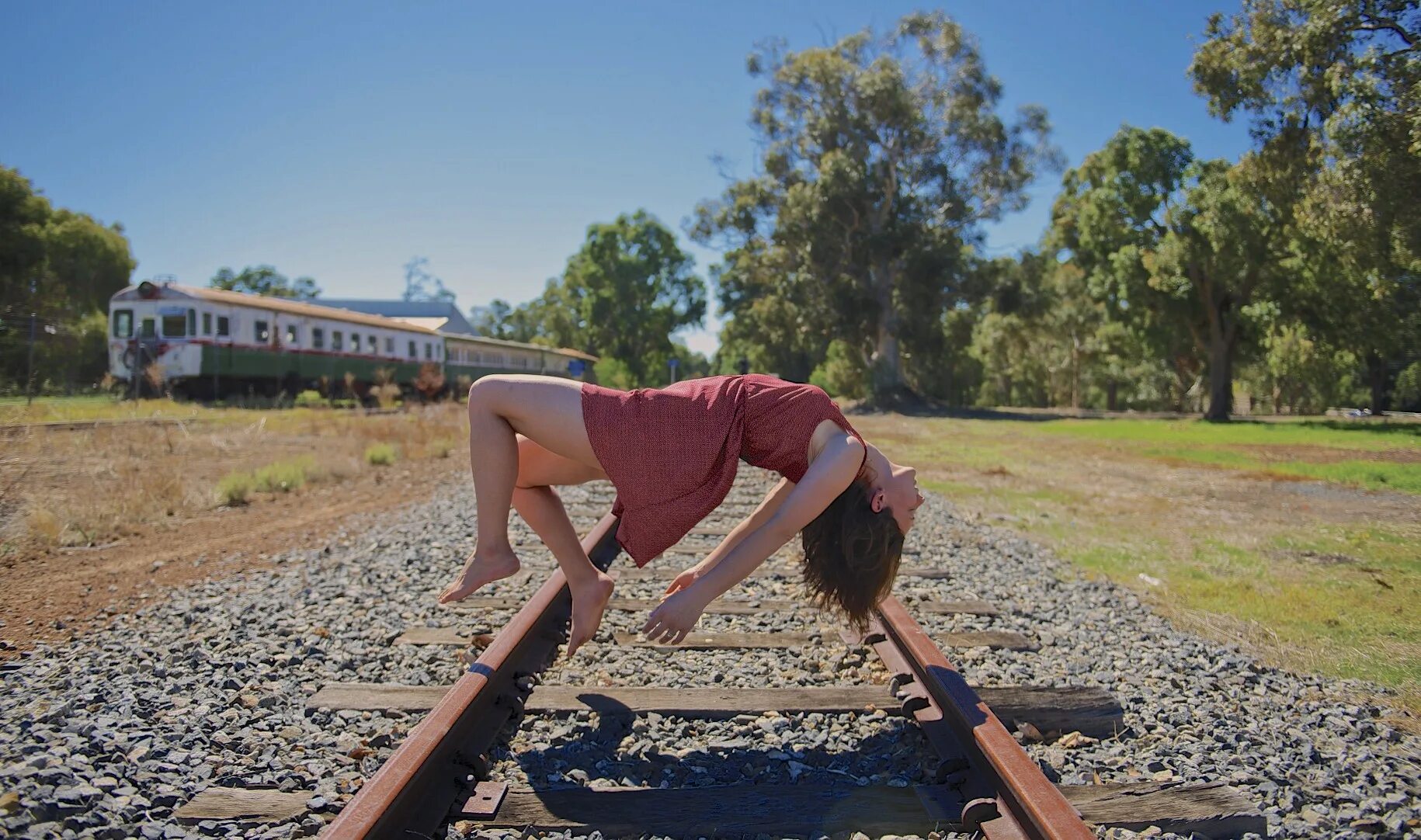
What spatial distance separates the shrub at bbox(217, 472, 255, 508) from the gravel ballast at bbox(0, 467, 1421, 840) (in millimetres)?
3739

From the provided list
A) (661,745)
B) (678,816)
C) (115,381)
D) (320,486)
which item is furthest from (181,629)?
(115,381)

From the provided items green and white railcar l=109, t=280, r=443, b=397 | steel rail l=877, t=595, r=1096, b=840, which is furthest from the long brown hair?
green and white railcar l=109, t=280, r=443, b=397

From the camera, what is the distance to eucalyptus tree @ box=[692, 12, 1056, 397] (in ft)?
93.0

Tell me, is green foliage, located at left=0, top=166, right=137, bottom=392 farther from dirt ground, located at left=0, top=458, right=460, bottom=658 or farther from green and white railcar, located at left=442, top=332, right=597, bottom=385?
dirt ground, located at left=0, top=458, right=460, bottom=658

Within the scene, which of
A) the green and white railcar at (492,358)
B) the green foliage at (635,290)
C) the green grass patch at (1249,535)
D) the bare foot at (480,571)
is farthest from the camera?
the green foliage at (635,290)

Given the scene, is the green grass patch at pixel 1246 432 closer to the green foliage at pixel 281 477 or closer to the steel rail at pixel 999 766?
the steel rail at pixel 999 766

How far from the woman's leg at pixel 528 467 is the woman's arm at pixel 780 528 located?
0.50 m

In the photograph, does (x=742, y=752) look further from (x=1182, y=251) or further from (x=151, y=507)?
(x=1182, y=251)

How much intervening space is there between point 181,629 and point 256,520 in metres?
3.53

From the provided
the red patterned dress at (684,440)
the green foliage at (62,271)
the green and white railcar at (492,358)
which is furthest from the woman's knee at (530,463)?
the green and white railcar at (492,358)

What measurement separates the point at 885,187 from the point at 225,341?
68.3ft

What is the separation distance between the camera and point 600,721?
2490 millimetres

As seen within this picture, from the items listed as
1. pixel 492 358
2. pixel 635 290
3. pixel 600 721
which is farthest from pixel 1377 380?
pixel 635 290

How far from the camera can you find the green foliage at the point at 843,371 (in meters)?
34.0
